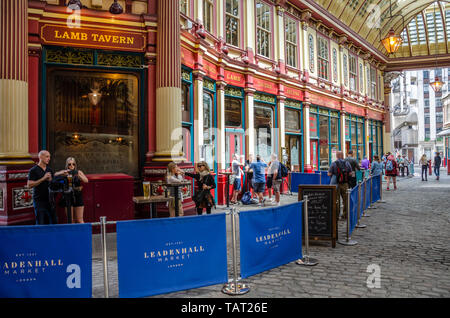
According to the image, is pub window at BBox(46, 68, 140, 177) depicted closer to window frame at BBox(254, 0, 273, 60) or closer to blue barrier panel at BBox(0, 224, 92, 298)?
blue barrier panel at BBox(0, 224, 92, 298)

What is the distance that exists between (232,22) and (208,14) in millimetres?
1670

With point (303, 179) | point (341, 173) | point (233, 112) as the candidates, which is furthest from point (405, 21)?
point (341, 173)

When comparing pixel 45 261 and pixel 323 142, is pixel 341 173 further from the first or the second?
pixel 323 142

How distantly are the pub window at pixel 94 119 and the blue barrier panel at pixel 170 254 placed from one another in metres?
4.79

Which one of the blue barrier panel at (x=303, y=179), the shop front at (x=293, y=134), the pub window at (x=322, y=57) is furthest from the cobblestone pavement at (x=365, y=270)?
the pub window at (x=322, y=57)

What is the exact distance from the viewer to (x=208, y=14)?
11.9 m

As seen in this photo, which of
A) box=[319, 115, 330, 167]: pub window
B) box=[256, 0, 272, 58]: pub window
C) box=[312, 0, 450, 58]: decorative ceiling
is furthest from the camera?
box=[312, 0, 450, 58]: decorative ceiling

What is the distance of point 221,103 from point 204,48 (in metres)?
2.20

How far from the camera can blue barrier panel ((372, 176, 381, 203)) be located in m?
11.9

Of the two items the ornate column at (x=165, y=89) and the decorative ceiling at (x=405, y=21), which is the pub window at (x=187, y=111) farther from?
the decorative ceiling at (x=405, y=21)

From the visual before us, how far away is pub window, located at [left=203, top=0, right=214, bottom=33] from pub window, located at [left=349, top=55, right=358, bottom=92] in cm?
1438

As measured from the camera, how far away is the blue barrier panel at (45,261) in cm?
365

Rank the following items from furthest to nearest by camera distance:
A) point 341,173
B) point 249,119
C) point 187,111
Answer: point 249,119 < point 187,111 < point 341,173

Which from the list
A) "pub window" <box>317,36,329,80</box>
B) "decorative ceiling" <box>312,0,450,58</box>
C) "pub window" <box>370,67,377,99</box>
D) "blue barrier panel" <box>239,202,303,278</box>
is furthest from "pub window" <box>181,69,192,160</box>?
"pub window" <box>370,67,377,99</box>
